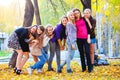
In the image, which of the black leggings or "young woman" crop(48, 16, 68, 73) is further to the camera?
the black leggings

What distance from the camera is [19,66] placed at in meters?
11.5

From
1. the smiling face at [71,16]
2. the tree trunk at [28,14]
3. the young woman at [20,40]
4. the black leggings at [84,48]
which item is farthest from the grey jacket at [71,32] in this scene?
the tree trunk at [28,14]

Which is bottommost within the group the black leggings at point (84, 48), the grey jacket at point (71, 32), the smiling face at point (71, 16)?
the black leggings at point (84, 48)

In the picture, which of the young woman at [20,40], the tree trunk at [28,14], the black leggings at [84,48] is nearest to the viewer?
the young woman at [20,40]

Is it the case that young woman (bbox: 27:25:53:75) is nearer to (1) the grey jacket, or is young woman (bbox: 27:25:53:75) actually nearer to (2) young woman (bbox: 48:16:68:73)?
(2) young woman (bbox: 48:16:68:73)

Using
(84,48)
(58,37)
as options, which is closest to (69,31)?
(58,37)

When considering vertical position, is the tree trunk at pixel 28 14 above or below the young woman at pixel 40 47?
above

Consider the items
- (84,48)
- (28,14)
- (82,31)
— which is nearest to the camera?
(82,31)

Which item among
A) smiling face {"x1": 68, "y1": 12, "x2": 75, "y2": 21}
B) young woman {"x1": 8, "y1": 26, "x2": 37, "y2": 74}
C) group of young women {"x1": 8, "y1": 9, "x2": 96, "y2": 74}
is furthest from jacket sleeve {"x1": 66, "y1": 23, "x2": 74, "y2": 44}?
young woman {"x1": 8, "y1": 26, "x2": 37, "y2": 74}

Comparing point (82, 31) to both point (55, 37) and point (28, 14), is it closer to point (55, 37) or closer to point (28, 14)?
point (55, 37)

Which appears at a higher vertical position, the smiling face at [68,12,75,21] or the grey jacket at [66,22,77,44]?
the smiling face at [68,12,75,21]

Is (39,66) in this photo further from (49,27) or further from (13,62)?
(13,62)

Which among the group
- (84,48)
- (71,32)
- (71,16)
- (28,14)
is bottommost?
(84,48)

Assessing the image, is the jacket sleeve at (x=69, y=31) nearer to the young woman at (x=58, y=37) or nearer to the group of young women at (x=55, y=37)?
the group of young women at (x=55, y=37)
